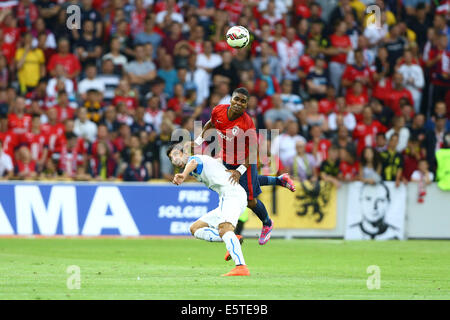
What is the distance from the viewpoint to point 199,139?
14.9 meters

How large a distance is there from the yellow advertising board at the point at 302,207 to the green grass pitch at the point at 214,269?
62 centimetres

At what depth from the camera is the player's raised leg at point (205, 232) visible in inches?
554

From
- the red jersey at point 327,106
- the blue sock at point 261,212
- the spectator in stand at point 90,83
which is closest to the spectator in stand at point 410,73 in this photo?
the red jersey at point 327,106

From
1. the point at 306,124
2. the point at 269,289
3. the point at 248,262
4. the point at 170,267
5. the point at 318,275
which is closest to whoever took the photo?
the point at 269,289

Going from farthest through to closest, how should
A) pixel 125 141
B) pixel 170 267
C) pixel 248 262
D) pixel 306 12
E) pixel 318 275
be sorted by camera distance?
pixel 306 12 < pixel 125 141 < pixel 248 262 < pixel 170 267 < pixel 318 275

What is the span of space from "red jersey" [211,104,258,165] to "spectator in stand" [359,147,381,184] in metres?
9.45

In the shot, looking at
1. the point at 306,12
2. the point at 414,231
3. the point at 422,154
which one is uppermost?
the point at 306,12

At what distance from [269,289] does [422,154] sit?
13.4 metres

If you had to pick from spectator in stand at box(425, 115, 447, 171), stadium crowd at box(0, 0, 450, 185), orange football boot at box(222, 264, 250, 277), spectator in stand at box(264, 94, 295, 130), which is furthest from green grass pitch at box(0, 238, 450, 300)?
spectator in stand at box(264, 94, 295, 130)

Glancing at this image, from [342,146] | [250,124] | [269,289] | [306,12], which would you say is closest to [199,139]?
[250,124]

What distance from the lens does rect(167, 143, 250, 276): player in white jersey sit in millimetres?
13523

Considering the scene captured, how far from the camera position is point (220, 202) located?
13992 mm

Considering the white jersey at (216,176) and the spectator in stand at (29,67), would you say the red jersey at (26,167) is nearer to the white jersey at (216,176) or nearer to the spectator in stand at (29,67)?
the spectator in stand at (29,67)

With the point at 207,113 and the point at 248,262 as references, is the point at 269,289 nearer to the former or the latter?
the point at 248,262
